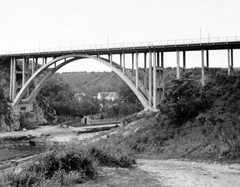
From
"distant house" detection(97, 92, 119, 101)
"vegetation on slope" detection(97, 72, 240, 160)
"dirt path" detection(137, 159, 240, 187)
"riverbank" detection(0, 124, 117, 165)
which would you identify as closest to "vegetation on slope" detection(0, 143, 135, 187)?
"dirt path" detection(137, 159, 240, 187)

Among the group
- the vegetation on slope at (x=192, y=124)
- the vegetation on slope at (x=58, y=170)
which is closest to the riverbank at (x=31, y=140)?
the vegetation on slope at (x=192, y=124)

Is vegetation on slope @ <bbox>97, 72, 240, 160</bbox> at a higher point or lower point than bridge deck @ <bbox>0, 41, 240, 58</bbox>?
lower

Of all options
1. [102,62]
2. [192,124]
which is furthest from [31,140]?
[192,124]

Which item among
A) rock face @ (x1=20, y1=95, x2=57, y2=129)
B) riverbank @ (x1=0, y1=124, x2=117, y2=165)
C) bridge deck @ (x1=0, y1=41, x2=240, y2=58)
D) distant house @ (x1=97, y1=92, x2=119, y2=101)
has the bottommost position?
riverbank @ (x1=0, y1=124, x2=117, y2=165)

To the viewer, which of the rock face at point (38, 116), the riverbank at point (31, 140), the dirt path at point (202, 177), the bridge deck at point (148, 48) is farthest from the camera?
the rock face at point (38, 116)

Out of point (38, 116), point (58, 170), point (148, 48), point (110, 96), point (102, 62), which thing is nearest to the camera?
point (58, 170)

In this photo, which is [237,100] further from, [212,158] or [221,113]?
[212,158]

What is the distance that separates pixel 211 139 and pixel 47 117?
3838cm

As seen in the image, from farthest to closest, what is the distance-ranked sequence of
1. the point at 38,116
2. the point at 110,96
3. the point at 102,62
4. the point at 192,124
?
1. the point at 110,96
2. the point at 38,116
3. the point at 102,62
4. the point at 192,124

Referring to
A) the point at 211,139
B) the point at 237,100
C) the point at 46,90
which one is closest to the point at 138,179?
the point at 211,139

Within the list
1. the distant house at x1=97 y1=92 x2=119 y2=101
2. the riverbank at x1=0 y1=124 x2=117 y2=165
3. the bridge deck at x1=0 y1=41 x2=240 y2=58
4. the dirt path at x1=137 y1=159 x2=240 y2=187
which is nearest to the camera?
the dirt path at x1=137 y1=159 x2=240 y2=187

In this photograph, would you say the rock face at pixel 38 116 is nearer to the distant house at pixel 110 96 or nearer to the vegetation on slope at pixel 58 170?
the distant house at pixel 110 96

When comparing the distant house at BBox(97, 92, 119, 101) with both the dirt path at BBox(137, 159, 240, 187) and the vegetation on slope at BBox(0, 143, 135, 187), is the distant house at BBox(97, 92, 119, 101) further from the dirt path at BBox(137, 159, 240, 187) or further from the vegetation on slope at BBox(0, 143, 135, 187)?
the vegetation on slope at BBox(0, 143, 135, 187)

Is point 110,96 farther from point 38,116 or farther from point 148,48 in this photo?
point 148,48
